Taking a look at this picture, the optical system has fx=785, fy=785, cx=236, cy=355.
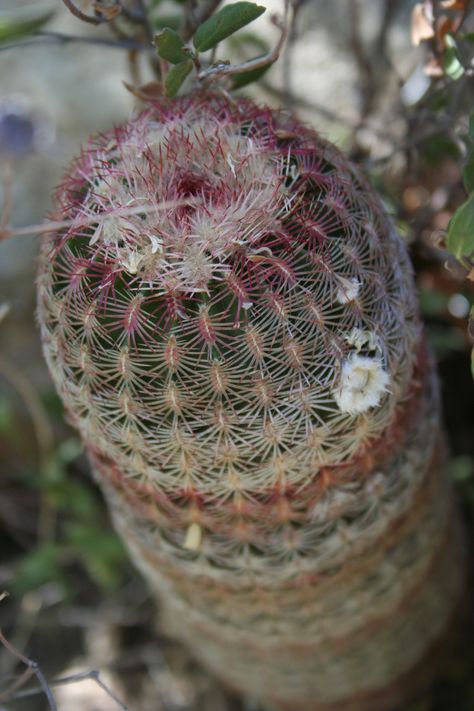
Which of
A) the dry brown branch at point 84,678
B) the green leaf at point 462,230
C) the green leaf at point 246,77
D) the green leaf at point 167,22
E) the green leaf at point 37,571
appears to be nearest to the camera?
the green leaf at point 462,230

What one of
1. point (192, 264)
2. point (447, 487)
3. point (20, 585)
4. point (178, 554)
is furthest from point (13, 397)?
point (192, 264)

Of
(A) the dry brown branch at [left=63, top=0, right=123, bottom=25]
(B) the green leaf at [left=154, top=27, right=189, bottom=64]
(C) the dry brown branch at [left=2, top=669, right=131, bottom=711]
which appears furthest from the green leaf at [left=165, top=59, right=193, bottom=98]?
(C) the dry brown branch at [left=2, top=669, right=131, bottom=711]

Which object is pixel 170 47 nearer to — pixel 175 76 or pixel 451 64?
pixel 175 76

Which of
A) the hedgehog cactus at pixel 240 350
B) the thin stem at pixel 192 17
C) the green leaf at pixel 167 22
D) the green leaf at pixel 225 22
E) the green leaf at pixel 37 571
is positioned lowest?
the green leaf at pixel 37 571

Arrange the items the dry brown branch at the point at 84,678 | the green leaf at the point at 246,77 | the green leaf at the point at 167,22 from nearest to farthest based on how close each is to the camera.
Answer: the dry brown branch at the point at 84,678, the green leaf at the point at 246,77, the green leaf at the point at 167,22

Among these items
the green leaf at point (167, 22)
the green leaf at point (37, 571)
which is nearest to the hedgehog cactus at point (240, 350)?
the green leaf at point (167, 22)

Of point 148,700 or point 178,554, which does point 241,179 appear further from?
point 148,700

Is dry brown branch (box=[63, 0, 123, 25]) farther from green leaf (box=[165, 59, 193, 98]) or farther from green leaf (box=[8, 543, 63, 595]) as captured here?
green leaf (box=[8, 543, 63, 595])

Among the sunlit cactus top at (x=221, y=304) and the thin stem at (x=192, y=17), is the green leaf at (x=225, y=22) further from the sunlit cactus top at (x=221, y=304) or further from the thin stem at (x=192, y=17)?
the thin stem at (x=192, y=17)
